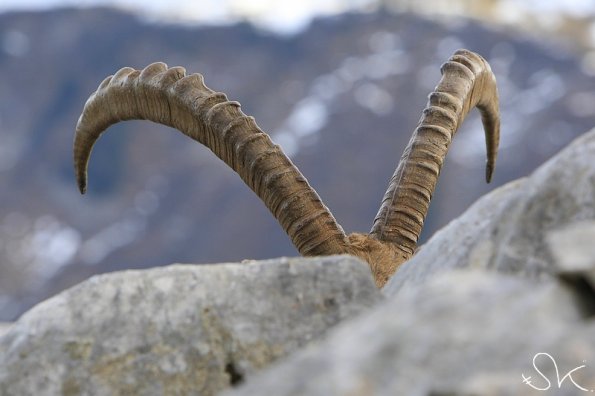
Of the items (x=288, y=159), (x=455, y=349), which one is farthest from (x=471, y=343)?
(x=288, y=159)

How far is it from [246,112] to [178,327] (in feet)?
509

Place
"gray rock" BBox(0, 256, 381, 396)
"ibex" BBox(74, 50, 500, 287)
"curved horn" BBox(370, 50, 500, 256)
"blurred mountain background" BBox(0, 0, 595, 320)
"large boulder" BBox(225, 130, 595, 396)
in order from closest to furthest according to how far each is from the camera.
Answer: "large boulder" BBox(225, 130, 595, 396), "gray rock" BBox(0, 256, 381, 396), "ibex" BBox(74, 50, 500, 287), "curved horn" BBox(370, 50, 500, 256), "blurred mountain background" BBox(0, 0, 595, 320)

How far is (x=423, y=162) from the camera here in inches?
350

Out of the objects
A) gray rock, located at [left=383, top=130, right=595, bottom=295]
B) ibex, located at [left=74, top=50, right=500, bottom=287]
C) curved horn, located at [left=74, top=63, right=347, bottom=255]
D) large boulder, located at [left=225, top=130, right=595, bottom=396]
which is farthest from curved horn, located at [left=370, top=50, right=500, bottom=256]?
large boulder, located at [left=225, top=130, right=595, bottom=396]

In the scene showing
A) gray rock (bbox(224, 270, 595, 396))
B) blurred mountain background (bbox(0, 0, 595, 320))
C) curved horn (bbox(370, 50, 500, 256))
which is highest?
blurred mountain background (bbox(0, 0, 595, 320))

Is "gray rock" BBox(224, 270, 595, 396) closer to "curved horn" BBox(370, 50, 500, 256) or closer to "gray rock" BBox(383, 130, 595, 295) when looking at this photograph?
"gray rock" BBox(383, 130, 595, 295)

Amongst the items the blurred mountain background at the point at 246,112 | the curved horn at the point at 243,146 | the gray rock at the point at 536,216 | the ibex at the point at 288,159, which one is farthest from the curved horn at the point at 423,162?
the blurred mountain background at the point at 246,112

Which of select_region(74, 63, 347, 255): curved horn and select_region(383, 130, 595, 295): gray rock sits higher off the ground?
select_region(74, 63, 347, 255): curved horn

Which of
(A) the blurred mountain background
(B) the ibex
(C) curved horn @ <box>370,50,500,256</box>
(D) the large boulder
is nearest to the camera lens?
(D) the large boulder

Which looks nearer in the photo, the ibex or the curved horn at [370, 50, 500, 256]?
the ibex

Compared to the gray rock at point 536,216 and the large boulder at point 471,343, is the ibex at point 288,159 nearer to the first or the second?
the gray rock at point 536,216

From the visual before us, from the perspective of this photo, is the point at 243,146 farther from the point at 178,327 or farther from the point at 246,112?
the point at 246,112

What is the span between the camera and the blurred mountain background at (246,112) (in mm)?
143500

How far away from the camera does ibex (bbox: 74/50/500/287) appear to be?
8453 millimetres
